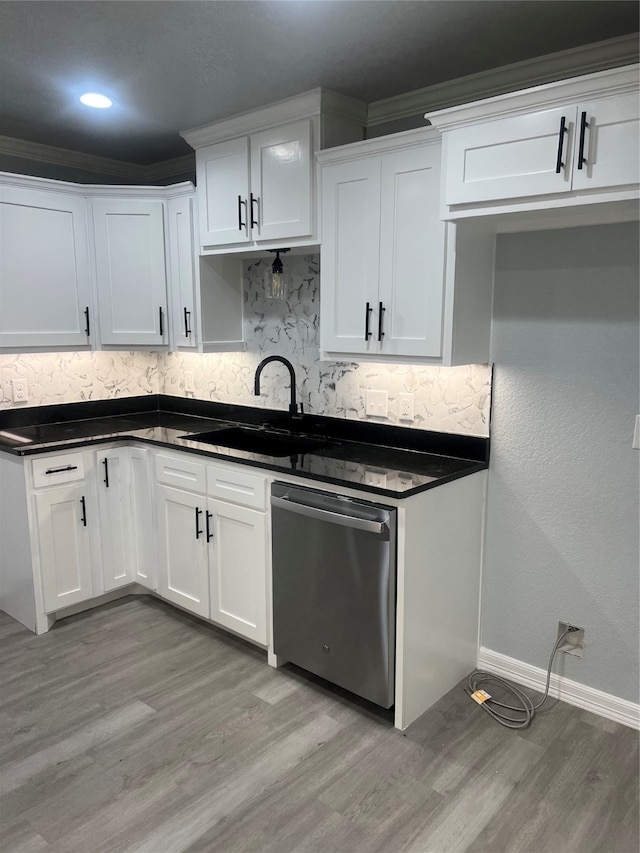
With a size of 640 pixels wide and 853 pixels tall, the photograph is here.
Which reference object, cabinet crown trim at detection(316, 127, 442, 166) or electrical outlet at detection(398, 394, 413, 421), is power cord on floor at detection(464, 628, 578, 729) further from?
cabinet crown trim at detection(316, 127, 442, 166)

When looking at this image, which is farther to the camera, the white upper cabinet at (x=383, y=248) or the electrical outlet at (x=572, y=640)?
the electrical outlet at (x=572, y=640)

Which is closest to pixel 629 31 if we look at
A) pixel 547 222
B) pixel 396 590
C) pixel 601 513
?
pixel 547 222

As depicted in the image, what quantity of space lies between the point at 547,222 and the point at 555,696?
190cm

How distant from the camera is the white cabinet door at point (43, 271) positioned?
3.18 m

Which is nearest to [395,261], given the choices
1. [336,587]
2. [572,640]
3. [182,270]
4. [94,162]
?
[336,587]

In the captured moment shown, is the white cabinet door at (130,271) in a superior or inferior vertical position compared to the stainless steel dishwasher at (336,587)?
superior

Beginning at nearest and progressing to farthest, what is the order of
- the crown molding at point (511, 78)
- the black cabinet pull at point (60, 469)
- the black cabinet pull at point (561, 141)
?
the black cabinet pull at point (561, 141) → the crown molding at point (511, 78) → the black cabinet pull at point (60, 469)

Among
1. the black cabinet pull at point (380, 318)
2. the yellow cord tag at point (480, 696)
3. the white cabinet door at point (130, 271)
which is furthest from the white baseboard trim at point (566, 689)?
the white cabinet door at point (130, 271)

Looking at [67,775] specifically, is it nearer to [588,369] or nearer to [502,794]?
[502,794]

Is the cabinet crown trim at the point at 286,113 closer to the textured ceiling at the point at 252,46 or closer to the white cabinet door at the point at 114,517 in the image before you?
the textured ceiling at the point at 252,46

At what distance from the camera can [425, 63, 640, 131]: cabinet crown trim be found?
176 cm

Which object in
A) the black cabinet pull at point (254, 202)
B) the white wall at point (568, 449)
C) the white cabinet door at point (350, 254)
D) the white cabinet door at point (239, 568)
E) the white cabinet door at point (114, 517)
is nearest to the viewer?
the white wall at point (568, 449)

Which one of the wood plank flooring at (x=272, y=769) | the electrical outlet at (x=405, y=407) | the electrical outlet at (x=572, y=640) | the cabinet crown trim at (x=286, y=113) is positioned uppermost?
the cabinet crown trim at (x=286, y=113)

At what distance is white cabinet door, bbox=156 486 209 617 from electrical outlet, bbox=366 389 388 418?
922mm
